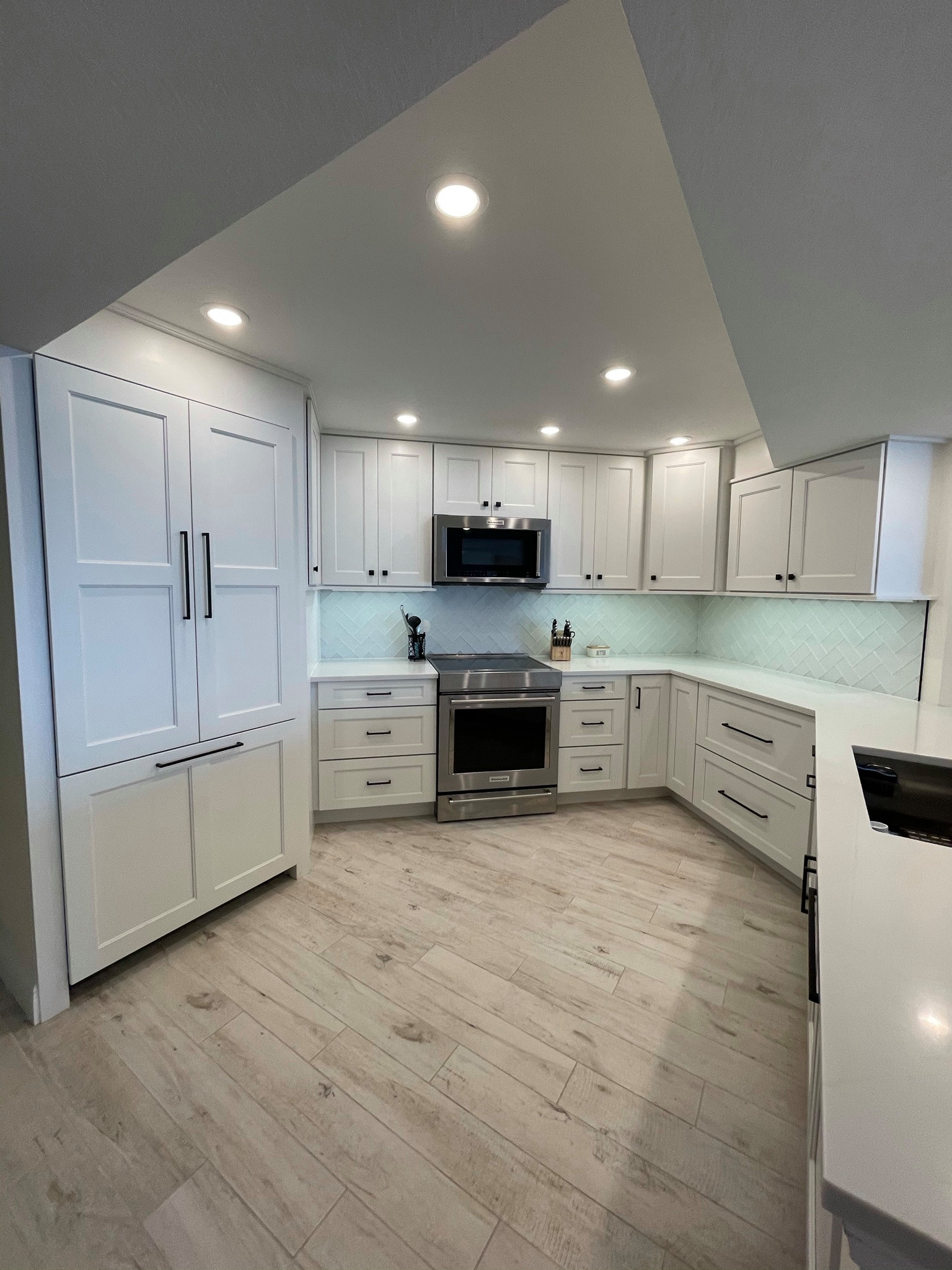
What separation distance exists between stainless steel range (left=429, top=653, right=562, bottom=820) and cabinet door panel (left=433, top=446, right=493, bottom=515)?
3.46 ft

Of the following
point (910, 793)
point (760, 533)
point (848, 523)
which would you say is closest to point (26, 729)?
point (910, 793)

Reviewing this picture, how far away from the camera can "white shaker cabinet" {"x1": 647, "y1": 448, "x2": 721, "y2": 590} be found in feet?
10.8

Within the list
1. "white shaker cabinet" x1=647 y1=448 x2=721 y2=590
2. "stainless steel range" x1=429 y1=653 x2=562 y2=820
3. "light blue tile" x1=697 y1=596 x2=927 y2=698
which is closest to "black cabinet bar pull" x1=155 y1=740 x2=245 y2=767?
"stainless steel range" x1=429 y1=653 x2=562 y2=820

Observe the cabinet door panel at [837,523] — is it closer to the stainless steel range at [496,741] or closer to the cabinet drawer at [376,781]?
the stainless steel range at [496,741]

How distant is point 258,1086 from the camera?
56.7 inches

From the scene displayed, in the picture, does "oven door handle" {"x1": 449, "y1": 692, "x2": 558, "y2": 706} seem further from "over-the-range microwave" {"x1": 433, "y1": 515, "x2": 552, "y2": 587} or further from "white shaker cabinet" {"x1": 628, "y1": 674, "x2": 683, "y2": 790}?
"over-the-range microwave" {"x1": 433, "y1": 515, "x2": 552, "y2": 587}

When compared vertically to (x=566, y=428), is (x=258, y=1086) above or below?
below

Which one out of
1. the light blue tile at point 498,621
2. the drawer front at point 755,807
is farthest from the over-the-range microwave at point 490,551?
the drawer front at point 755,807

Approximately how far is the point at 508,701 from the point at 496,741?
27 centimetres

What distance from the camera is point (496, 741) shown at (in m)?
3.12

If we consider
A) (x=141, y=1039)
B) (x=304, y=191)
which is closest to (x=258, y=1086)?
(x=141, y=1039)

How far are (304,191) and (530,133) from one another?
0.52 metres

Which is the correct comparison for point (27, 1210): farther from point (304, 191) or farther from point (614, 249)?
point (614, 249)

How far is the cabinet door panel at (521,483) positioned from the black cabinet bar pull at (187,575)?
1963 millimetres
